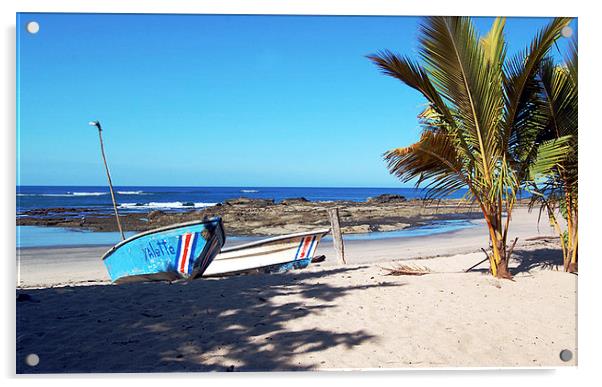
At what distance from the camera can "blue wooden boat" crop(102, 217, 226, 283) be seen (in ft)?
18.4

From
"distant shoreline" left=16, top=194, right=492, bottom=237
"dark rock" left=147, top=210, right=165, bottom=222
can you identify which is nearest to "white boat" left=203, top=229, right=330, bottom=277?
"distant shoreline" left=16, top=194, right=492, bottom=237

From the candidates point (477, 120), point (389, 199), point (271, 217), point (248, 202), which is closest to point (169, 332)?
point (477, 120)

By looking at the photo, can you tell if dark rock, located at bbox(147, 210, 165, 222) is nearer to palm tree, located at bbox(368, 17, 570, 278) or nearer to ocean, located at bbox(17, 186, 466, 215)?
ocean, located at bbox(17, 186, 466, 215)

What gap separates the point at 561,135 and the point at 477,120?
892 millimetres

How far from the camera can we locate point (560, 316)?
3.72m

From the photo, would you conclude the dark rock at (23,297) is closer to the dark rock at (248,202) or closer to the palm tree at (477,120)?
the palm tree at (477,120)

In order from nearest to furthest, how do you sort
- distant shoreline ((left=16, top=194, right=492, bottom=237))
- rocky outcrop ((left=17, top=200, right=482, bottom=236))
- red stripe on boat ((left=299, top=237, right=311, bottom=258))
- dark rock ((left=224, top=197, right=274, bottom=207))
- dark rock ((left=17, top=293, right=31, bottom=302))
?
dark rock ((left=17, top=293, right=31, bottom=302)), red stripe on boat ((left=299, top=237, right=311, bottom=258)), distant shoreline ((left=16, top=194, right=492, bottom=237)), rocky outcrop ((left=17, top=200, right=482, bottom=236)), dark rock ((left=224, top=197, right=274, bottom=207))

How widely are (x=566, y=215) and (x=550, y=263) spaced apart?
25.7 inches

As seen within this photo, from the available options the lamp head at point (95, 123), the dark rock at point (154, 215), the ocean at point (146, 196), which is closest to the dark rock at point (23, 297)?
the ocean at point (146, 196)

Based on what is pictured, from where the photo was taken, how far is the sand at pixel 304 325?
3.20m

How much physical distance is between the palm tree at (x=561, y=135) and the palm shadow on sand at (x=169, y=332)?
2.51 meters

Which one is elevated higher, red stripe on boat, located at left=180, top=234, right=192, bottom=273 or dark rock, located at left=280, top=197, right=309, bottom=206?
dark rock, located at left=280, top=197, right=309, bottom=206

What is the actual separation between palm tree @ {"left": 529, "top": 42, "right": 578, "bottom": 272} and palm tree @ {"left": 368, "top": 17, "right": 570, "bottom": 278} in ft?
0.39
